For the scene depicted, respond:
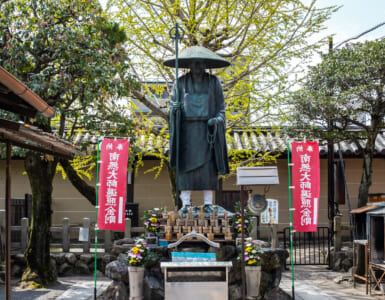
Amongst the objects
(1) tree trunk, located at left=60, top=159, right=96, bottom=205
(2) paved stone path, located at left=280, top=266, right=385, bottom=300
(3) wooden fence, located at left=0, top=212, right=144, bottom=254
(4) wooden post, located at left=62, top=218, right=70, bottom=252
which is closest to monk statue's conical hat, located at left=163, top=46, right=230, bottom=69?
(1) tree trunk, located at left=60, top=159, right=96, bottom=205

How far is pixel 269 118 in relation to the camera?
1291cm

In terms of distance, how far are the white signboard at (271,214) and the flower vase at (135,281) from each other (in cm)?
506

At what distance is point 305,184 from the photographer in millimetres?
10023

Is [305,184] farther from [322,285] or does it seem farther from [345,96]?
[345,96]

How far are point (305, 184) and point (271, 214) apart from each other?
283 centimetres

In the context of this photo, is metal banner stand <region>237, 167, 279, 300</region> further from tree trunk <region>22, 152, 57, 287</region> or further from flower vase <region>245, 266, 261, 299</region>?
tree trunk <region>22, 152, 57, 287</region>

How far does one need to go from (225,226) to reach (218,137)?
5.74ft

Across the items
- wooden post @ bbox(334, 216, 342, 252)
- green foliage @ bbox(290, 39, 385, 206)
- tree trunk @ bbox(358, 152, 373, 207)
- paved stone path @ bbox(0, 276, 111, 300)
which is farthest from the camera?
wooden post @ bbox(334, 216, 342, 252)

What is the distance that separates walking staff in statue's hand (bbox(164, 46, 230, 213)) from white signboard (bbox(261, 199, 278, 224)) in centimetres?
368

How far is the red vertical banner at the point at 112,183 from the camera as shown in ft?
32.2

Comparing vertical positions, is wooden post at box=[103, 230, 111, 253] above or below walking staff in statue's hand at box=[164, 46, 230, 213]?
below

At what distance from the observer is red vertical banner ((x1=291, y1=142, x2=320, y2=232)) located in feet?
32.5

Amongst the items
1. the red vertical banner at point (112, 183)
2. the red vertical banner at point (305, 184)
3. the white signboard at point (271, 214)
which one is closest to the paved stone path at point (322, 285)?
the red vertical banner at point (305, 184)

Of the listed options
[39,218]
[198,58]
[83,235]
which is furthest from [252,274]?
[39,218]
